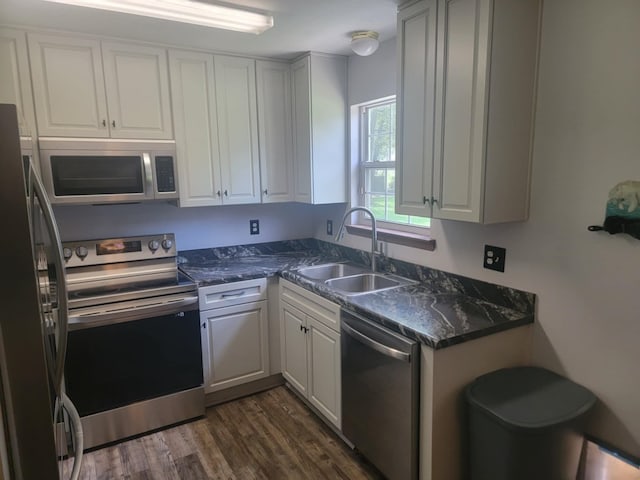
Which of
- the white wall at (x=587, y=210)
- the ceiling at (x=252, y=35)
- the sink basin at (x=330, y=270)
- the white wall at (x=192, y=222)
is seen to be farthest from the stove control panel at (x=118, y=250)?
the white wall at (x=587, y=210)

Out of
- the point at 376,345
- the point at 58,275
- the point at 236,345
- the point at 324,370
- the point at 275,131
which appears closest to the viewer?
the point at 58,275

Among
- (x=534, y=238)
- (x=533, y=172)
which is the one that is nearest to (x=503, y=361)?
(x=534, y=238)

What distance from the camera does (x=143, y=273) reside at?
2.71m

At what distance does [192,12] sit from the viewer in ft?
6.83

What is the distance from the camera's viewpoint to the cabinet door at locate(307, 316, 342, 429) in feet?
7.51

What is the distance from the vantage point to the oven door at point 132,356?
2.23 metres

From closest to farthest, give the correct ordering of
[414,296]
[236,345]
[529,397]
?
[529,397]
[414,296]
[236,345]

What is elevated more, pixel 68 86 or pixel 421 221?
pixel 68 86

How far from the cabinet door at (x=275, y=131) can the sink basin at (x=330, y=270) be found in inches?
23.2

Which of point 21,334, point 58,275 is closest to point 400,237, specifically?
point 58,275

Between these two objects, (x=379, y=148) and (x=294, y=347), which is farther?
(x=379, y=148)

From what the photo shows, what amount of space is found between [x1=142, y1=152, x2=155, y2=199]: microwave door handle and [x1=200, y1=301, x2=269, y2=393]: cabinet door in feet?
2.60

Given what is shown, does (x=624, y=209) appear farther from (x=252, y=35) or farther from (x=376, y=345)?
(x=252, y=35)

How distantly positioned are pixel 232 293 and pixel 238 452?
2.99ft
